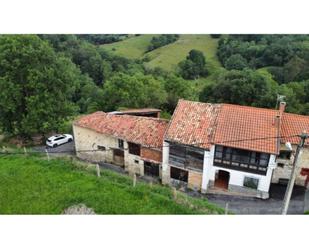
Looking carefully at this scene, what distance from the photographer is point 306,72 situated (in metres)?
54.7

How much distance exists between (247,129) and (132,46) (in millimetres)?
76510

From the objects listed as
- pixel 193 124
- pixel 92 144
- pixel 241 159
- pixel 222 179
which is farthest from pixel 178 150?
pixel 92 144

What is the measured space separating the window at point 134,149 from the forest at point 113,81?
363 inches

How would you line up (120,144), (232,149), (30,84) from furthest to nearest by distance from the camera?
(30,84), (120,144), (232,149)

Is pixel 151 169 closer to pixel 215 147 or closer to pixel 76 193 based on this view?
pixel 215 147

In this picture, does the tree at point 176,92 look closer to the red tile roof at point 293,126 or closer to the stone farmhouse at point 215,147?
the stone farmhouse at point 215,147

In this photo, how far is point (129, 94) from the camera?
3869 cm

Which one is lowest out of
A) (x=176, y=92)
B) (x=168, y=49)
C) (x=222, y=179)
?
(x=222, y=179)

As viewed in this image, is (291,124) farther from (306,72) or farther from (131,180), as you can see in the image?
(306,72)

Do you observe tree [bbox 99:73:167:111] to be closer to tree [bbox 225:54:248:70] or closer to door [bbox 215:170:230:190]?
door [bbox 215:170:230:190]

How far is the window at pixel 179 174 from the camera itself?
26.7 meters

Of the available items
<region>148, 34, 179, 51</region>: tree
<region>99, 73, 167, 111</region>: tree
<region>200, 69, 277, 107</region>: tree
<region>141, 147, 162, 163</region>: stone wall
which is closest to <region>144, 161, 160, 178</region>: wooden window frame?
<region>141, 147, 162, 163</region>: stone wall

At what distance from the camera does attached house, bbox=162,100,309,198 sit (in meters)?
24.3

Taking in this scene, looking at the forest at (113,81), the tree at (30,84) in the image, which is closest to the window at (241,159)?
the forest at (113,81)
